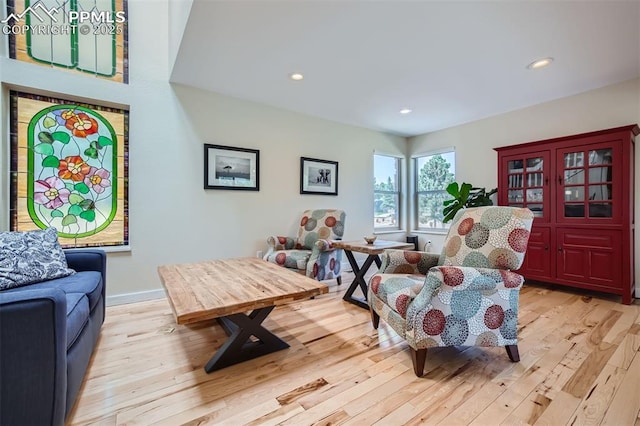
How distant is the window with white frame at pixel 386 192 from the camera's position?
492 cm

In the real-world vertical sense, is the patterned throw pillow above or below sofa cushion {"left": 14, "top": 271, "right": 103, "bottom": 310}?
above

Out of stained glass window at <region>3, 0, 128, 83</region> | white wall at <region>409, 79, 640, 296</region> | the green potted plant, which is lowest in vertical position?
the green potted plant

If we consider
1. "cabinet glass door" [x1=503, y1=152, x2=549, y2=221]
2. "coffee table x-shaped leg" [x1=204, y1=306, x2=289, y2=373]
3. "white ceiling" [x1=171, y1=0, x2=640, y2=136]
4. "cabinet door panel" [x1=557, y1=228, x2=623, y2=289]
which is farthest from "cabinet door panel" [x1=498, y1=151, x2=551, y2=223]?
"coffee table x-shaped leg" [x1=204, y1=306, x2=289, y2=373]

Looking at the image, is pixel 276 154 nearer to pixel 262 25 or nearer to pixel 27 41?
pixel 262 25

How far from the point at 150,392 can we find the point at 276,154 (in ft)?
9.46

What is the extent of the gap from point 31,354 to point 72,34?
3.07 meters

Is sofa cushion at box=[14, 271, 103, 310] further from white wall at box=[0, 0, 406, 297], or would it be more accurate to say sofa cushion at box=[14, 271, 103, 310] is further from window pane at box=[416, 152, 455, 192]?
window pane at box=[416, 152, 455, 192]

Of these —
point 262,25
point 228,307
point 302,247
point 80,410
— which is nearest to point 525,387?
point 228,307

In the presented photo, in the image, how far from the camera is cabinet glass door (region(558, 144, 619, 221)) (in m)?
2.88

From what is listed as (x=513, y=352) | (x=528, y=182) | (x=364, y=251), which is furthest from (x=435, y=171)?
(x=513, y=352)

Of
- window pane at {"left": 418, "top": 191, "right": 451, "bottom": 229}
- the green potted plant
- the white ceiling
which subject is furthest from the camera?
window pane at {"left": 418, "top": 191, "right": 451, "bottom": 229}

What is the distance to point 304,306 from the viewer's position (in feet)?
9.05

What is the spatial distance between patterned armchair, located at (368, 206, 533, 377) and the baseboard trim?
242 centimetres

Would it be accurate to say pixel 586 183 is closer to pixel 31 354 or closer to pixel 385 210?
pixel 385 210
